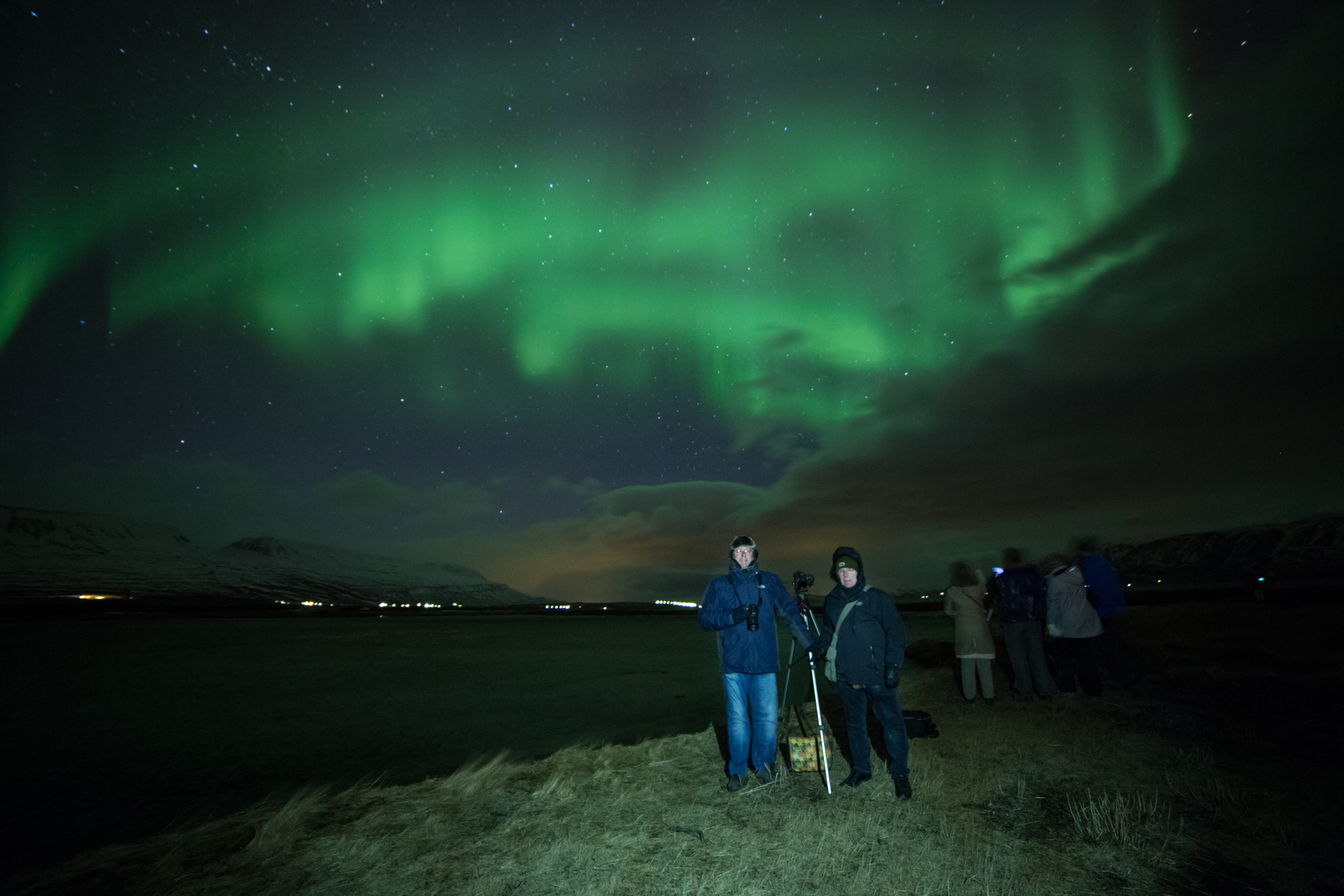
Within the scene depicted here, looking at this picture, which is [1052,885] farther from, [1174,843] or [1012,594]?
[1012,594]

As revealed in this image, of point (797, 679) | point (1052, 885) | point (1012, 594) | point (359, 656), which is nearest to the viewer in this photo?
point (1052, 885)

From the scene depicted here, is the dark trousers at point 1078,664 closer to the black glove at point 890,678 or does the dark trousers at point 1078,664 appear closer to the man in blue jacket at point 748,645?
the black glove at point 890,678

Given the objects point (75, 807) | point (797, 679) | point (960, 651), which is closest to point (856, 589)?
point (960, 651)

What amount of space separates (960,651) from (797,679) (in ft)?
34.9

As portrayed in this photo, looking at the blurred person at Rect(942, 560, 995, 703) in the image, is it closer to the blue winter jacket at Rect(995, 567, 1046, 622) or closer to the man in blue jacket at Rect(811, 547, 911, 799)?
the blue winter jacket at Rect(995, 567, 1046, 622)

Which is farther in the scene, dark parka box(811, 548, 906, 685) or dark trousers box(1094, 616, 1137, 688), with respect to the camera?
dark trousers box(1094, 616, 1137, 688)

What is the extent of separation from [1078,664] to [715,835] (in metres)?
7.67

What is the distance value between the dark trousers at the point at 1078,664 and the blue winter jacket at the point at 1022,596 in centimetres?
57

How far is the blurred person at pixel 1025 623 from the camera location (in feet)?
32.9

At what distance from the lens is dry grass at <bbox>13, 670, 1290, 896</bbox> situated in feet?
14.9

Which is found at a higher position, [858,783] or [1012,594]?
[1012,594]

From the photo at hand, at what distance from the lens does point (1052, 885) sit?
14.0 ft

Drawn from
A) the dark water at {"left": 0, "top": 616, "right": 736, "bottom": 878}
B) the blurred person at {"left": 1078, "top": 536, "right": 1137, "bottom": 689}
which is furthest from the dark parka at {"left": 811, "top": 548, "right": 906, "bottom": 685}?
the dark water at {"left": 0, "top": 616, "right": 736, "bottom": 878}

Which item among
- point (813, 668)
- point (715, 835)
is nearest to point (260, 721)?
point (715, 835)
